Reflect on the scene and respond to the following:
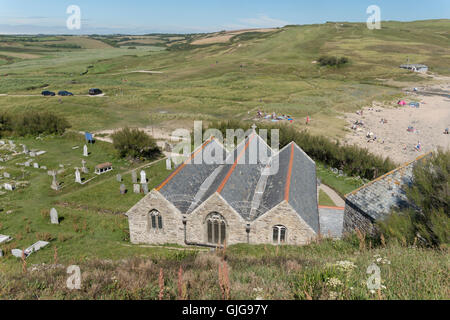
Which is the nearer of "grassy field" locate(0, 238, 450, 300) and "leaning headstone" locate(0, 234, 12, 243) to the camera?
"grassy field" locate(0, 238, 450, 300)

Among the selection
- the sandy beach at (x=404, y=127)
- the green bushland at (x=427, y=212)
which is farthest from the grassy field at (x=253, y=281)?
the sandy beach at (x=404, y=127)

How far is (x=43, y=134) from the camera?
182 feet

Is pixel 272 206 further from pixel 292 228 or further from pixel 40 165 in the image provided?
pixel 40 165

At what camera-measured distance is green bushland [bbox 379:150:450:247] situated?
13.4m

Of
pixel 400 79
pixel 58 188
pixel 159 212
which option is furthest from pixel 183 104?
pixel 400 79

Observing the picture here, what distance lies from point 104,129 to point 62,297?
2339 inches

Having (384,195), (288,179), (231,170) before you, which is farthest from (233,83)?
(384,195)

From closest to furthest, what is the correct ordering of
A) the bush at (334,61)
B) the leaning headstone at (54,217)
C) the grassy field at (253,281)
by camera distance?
the grassy field at (253,281)
the leaning headstone at (54,217)
the bush at (334,61)

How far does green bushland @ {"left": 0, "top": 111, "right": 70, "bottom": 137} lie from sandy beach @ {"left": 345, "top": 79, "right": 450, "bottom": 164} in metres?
57.7

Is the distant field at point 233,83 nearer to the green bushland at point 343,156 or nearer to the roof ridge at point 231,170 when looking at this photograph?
the green bushland at point 343,156

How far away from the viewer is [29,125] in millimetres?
55688

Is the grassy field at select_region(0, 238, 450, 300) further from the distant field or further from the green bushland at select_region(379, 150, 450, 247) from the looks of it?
the distant field

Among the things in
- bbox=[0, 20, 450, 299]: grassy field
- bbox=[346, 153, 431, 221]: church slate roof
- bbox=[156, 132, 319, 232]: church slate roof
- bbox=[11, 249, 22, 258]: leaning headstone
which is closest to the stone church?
bbox=[156, 132, 319, 232]: church slate roof

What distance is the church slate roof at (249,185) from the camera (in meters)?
21.3
